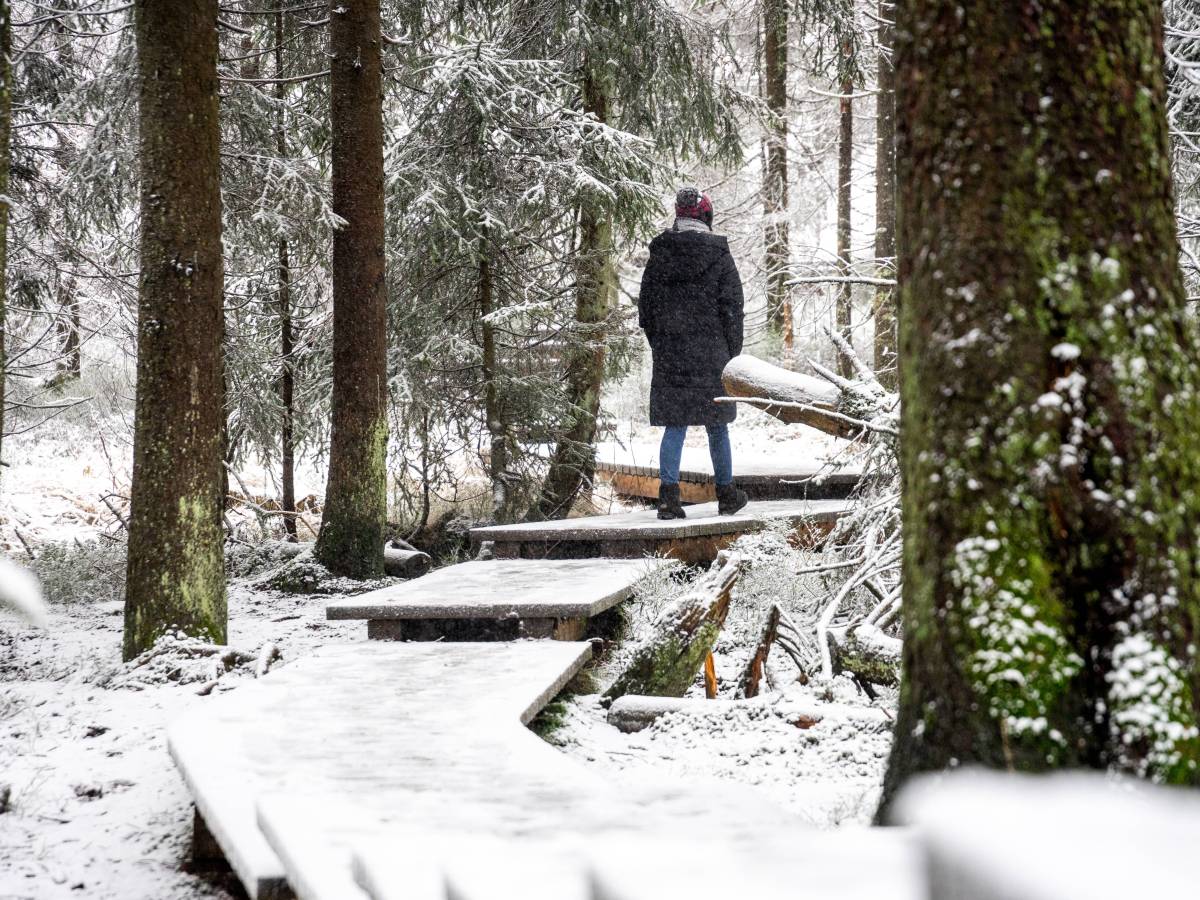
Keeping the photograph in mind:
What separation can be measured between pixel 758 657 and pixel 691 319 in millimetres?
3693

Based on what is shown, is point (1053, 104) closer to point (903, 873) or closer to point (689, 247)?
point (903, 873)

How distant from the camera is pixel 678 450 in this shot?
8578 mm

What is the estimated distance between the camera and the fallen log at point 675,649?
5.31m

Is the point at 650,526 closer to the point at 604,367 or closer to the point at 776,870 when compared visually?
the point at 604,367

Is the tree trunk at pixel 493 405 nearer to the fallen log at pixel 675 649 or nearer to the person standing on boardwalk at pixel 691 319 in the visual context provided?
the person standing on boardwalk at pixel 691 319

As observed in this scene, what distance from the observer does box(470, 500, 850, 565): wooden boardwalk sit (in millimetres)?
8117

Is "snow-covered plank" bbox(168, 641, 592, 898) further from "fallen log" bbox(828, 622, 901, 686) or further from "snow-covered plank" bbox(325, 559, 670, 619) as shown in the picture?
"fallen log" bbox(828, 622, 901, 686)

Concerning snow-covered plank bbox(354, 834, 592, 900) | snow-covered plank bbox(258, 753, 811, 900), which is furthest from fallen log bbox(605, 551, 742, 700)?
snow-covered plank bbox(354, 834, 592, 900)

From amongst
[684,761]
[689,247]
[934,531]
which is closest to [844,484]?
[689,247]

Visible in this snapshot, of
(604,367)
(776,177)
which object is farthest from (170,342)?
(776,177)

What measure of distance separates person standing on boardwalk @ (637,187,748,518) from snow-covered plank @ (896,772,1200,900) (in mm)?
7240

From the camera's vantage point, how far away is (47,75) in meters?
9.83

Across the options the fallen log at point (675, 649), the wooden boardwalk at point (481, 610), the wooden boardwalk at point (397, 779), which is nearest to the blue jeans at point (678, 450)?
the wooden boardwalk at point (481, 610)

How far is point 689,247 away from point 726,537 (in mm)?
2459
